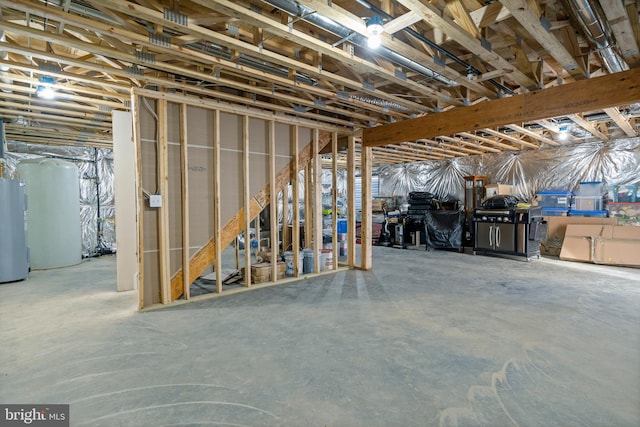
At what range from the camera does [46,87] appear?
3.51 m

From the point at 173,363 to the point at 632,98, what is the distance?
453cm

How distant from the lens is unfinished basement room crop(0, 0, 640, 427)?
6.64ft

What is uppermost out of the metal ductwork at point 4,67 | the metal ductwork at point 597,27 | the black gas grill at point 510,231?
the metal ductwork at point 4,67

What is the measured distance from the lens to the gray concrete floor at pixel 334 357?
5.98ft

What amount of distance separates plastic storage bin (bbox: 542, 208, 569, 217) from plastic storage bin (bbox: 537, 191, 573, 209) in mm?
68

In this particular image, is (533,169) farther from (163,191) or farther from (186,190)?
(163,191)

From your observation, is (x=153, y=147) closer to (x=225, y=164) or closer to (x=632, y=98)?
(x=225, y=164)

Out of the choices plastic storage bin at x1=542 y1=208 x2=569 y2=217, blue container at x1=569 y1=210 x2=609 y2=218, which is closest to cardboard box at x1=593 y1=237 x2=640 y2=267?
blue container at x1=569 y1=210 x2=609 y2=218

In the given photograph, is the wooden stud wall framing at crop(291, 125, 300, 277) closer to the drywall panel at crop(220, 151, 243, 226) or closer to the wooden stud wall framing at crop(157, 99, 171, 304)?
the drywall panel at crop(220, 151, 243, 226)

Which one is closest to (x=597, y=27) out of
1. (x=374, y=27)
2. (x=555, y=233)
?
(x=374, y=27)

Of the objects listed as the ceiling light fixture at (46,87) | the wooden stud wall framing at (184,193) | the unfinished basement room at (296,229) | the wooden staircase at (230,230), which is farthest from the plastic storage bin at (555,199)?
the ceiling light fixture at (46,87)

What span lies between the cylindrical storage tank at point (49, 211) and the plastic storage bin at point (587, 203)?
10.2 meters

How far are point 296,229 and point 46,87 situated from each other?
3.28 m

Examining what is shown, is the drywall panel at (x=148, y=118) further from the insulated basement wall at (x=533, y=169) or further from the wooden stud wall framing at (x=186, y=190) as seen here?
the insulated basement wall at (x=533, y=169)
